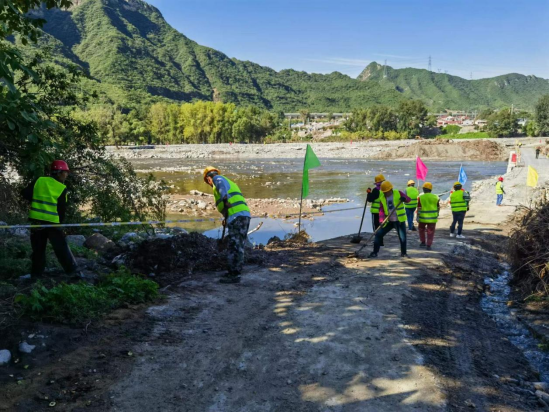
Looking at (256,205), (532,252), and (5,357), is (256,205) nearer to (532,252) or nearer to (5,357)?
(532,252)

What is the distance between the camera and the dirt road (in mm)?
3664

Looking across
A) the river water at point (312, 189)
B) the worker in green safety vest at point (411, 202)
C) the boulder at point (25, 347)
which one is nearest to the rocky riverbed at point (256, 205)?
the river water at point (312, 189)

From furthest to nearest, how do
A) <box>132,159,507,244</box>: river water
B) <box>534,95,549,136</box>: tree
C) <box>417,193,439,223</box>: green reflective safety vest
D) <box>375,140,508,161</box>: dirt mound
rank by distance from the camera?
<box>534,95,549,136</box>: tree, <box>375,140,508,161</box>: dirt mound, <box>132,159,507,244</box>: river water, <box>417,193,439,223</box>: green reflective safety vest

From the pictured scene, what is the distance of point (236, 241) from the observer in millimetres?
6820

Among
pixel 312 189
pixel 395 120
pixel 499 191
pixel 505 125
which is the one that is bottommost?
A: pixel 312 189

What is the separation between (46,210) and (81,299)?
168 centimetres

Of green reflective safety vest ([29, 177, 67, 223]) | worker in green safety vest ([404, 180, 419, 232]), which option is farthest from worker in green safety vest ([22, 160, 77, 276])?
worker in green safety vest ([404, 180, 419, 232])

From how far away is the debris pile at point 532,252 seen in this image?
22.4 ft

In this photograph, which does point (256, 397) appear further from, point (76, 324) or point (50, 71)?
point (50, 71)

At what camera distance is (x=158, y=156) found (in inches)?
2670

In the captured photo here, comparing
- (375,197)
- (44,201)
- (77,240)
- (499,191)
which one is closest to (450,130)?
(499,191)

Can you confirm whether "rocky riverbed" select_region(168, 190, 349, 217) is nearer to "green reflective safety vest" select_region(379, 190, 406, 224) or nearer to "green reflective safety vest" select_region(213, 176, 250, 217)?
"green reflective safety vest" select_region(379, 190, 406, 224)

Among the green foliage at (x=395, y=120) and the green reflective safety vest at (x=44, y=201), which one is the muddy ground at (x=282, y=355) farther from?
the green foliage at (x=395, y=120)

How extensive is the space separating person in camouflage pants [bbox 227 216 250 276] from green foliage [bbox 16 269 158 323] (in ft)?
5.03
